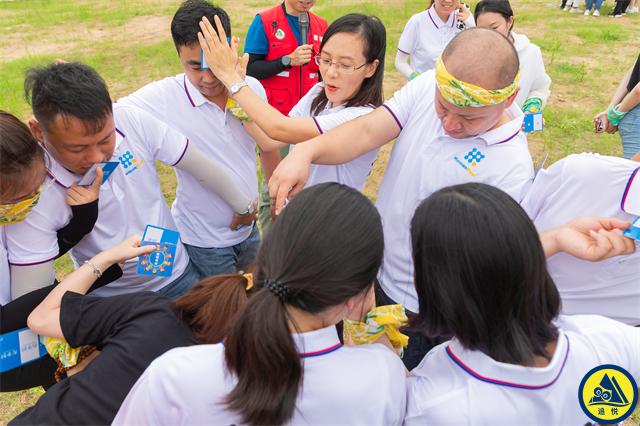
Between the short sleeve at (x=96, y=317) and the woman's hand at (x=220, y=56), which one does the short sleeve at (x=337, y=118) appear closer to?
the woman's hand at (x=220, y=56)

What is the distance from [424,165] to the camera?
6.36ft

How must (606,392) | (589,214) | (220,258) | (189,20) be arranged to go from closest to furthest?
(606,392), (589,214), (189,20), (220,258)

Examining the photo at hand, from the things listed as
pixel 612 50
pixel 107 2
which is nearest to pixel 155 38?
pixel 107 2

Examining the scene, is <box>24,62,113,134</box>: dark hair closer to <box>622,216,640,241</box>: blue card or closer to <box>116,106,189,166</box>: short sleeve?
<box>116,106,189,166</box>: short sleeve

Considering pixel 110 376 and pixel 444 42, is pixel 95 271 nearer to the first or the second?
pixel 110 376

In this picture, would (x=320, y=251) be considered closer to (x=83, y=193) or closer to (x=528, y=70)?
(x=83, y=193)

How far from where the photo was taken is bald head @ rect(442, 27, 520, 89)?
1708mm

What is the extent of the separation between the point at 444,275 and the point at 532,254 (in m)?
0.22

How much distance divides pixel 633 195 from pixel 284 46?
2.75 m

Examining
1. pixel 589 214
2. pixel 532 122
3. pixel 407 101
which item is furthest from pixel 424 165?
pixel 532 122

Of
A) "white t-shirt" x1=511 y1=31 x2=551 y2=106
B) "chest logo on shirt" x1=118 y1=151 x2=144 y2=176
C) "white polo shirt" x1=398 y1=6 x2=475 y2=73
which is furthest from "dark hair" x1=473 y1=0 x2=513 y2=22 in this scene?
"chest logo on shirt" x1=118 y1=151 x2=144 y2=176

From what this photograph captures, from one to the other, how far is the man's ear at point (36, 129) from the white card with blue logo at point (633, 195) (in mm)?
2069

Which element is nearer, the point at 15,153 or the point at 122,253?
the point at 15,153

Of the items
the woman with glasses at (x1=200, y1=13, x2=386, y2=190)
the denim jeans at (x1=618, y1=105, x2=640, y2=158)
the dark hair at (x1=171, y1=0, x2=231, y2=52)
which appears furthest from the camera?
the denim jeans at (x1=618, y1=105, x2=640, y2=158)
